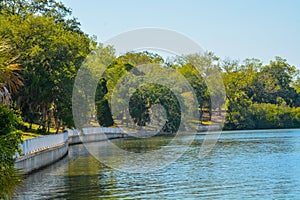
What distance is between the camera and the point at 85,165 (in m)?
43.5

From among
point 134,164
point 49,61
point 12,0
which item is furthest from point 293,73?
point 134,164

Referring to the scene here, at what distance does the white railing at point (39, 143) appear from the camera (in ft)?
112

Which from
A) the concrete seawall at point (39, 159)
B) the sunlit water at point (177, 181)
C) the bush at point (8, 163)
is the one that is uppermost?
the bush at point (8, 163)

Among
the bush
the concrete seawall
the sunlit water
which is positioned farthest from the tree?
the bush

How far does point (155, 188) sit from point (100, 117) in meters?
69.0

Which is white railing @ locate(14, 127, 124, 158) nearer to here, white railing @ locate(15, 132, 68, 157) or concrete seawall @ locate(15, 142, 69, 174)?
white railing @ locate(15, 132, 68, 157)

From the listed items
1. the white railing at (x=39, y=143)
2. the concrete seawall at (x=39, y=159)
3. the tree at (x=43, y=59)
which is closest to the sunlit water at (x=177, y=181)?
the concrete seawall at (x=39, y=159)

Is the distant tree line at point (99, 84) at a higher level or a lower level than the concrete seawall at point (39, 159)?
higher

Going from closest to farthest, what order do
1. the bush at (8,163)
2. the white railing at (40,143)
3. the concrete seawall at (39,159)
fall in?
the bush at (8,163) → the concrete seawall at (39,159) → the white railing at (40,143)

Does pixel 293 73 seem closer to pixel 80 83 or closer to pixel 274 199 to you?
pixel 80 83

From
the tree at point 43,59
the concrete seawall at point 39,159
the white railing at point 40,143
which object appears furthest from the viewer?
the tree at point 43,59

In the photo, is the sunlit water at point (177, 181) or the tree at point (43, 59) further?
the tree at point (43, 59)

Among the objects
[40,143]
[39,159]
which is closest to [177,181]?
[39,159]

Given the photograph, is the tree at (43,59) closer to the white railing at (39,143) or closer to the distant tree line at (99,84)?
the distant tree line at (99,84)
